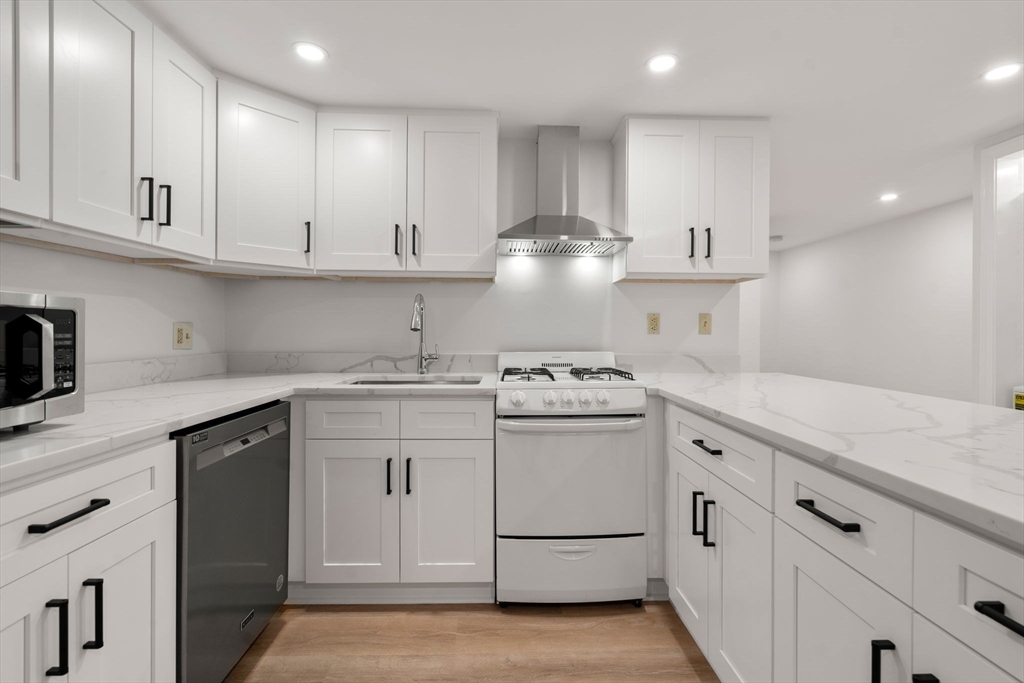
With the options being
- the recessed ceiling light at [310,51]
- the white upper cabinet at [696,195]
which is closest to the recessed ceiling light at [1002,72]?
the white upper cabinet at [696,195]

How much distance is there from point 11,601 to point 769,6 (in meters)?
2.52

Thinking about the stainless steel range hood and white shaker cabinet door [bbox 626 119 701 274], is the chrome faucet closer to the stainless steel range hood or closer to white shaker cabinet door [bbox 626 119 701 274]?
the stainless steel range hood

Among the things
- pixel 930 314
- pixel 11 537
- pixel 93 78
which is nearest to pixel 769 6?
pixel 93 78

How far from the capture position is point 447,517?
6.62ft

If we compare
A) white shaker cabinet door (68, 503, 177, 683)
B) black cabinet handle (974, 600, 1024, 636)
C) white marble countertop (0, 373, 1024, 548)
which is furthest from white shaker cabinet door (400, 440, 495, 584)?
black cabinet handle (974, 600, 1024, 636)

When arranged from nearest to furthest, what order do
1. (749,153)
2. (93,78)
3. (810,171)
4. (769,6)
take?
(93,78) → (769,6) → (749,153) → (810,171)

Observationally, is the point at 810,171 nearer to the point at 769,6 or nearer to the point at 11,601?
the point at 769,6

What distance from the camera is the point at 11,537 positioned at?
822 millimetres

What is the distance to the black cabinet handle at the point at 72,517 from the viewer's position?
857mm

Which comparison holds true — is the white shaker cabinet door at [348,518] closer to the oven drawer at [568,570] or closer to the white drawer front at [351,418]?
the white drawer front at [351,418]

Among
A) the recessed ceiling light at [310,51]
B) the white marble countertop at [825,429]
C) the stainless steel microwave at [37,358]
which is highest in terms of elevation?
the recessed ceiling light at [310,51]

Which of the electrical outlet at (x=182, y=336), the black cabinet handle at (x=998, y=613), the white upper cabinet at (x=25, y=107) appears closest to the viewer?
the black cabinet handle at (x=998, y=613)

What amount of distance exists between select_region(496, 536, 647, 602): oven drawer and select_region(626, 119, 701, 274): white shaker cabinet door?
1.34 metres

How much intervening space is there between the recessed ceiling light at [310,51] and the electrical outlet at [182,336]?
1367 mm
